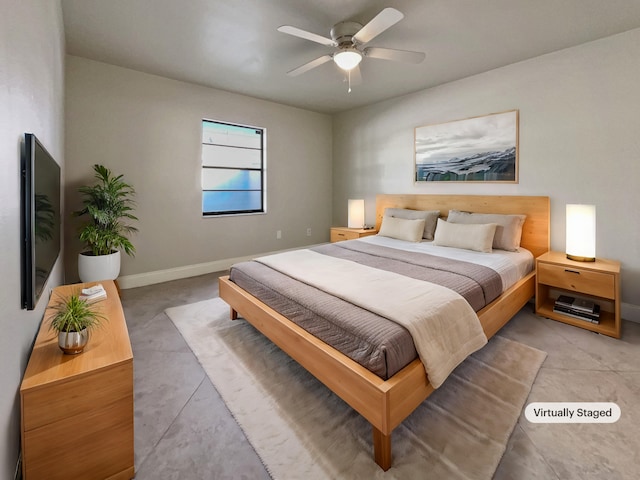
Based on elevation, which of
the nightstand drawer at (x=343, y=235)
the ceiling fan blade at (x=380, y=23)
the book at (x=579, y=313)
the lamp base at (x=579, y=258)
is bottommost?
the book at (x=579, y=313)

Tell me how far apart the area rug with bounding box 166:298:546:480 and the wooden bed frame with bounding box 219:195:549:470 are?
157 millimetres

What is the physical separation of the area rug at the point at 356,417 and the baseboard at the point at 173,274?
193cm

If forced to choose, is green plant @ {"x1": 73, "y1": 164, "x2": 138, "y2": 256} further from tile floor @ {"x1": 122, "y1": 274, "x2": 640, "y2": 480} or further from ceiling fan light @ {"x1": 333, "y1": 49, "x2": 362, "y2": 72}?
ceiling fan light @ {"x1": 333, "y1": 49, "x2": 362, "y2": 72}

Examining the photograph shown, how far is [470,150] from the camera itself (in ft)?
12.2

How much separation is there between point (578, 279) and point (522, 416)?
5.28 feet

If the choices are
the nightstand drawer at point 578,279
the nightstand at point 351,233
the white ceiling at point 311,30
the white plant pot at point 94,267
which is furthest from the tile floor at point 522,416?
the white ceiling at point 311,30

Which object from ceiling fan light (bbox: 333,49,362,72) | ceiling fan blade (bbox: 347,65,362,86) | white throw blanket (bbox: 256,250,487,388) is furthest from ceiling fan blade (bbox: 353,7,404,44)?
white throw blanket (bbox: 256,250,487,388)

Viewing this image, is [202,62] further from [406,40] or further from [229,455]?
[229,455]

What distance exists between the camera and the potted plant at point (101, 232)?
118 inches

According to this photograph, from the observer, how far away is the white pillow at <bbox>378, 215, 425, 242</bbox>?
3.73m

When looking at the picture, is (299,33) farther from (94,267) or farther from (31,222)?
(94,267)

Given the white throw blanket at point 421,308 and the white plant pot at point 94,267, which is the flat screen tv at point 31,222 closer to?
the white throw blanket at point 421,308

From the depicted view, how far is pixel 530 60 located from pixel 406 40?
1.45m

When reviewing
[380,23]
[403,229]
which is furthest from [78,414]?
[403,229]
